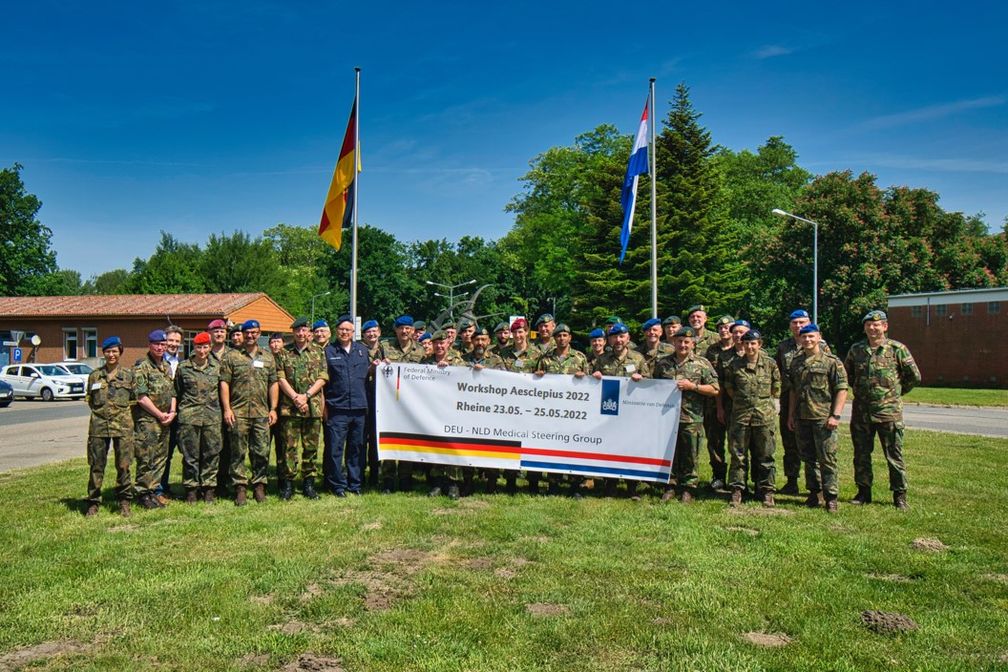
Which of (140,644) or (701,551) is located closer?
(140,644)

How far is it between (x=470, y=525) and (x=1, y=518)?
4.73 m

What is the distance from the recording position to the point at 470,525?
6.77 metres

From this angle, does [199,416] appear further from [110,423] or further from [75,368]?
[75,368]

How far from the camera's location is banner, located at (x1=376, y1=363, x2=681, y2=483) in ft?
26.6

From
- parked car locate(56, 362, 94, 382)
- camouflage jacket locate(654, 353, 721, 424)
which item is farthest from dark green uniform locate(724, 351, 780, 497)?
parked car locate(56, 362, 94, 382)

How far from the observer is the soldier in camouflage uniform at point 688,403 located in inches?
314

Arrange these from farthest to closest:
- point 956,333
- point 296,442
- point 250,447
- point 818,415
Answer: point 956,333
point 296,442
point 250,447
point 818,415

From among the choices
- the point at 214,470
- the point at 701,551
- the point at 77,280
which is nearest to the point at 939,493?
the point at 701,551

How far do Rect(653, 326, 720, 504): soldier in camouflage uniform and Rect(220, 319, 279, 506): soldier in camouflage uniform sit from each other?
4.42 meters

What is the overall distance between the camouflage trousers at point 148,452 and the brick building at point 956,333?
41689 millimetres

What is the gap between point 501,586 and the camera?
5137 mm

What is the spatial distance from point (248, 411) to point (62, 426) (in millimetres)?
14028

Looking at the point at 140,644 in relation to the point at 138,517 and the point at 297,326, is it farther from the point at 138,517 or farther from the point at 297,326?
the point at 297,326

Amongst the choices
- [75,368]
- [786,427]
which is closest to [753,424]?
[786,427]
